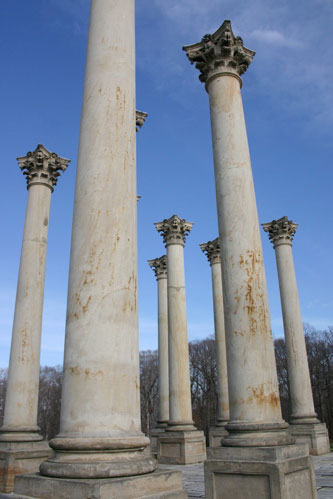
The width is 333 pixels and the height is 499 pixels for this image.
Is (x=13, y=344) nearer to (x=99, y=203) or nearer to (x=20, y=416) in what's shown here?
(x=20, y=416)

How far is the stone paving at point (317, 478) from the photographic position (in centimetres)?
4006

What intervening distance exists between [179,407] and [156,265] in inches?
1500

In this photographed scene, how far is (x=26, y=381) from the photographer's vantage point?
51406 mm

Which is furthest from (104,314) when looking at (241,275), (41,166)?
(41,166)

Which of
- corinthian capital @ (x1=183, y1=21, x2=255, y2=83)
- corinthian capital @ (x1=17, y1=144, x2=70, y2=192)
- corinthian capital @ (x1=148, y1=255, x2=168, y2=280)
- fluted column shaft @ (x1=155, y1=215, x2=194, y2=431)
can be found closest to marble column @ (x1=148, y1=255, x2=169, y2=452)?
corinthian capital @ (x1=148, y1=255, x2=168, y2=280)

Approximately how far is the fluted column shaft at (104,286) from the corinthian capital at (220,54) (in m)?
16.0

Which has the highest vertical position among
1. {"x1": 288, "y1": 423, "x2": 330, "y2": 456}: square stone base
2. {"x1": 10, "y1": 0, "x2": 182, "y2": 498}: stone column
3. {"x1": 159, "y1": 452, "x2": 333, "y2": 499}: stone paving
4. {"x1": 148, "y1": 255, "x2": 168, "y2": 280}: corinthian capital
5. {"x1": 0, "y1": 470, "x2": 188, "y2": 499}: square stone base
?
{"x1": 148, "y1": 255, "x2": 168, "y2": 280}: corinthian capital

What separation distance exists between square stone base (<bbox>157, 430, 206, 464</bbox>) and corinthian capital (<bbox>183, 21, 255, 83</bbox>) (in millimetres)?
56758

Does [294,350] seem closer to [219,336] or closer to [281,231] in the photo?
[219,336]

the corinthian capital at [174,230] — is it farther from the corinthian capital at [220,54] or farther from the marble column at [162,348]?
the corinthian capital at [220,54]

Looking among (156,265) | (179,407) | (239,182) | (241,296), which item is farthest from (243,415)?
(156,265)

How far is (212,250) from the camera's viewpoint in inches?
3688

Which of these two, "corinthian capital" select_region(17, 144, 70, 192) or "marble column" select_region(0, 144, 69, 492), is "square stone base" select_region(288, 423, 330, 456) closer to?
"marble column" select_region(0, 144, 69, 492)

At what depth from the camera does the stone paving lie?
40.1 metres
